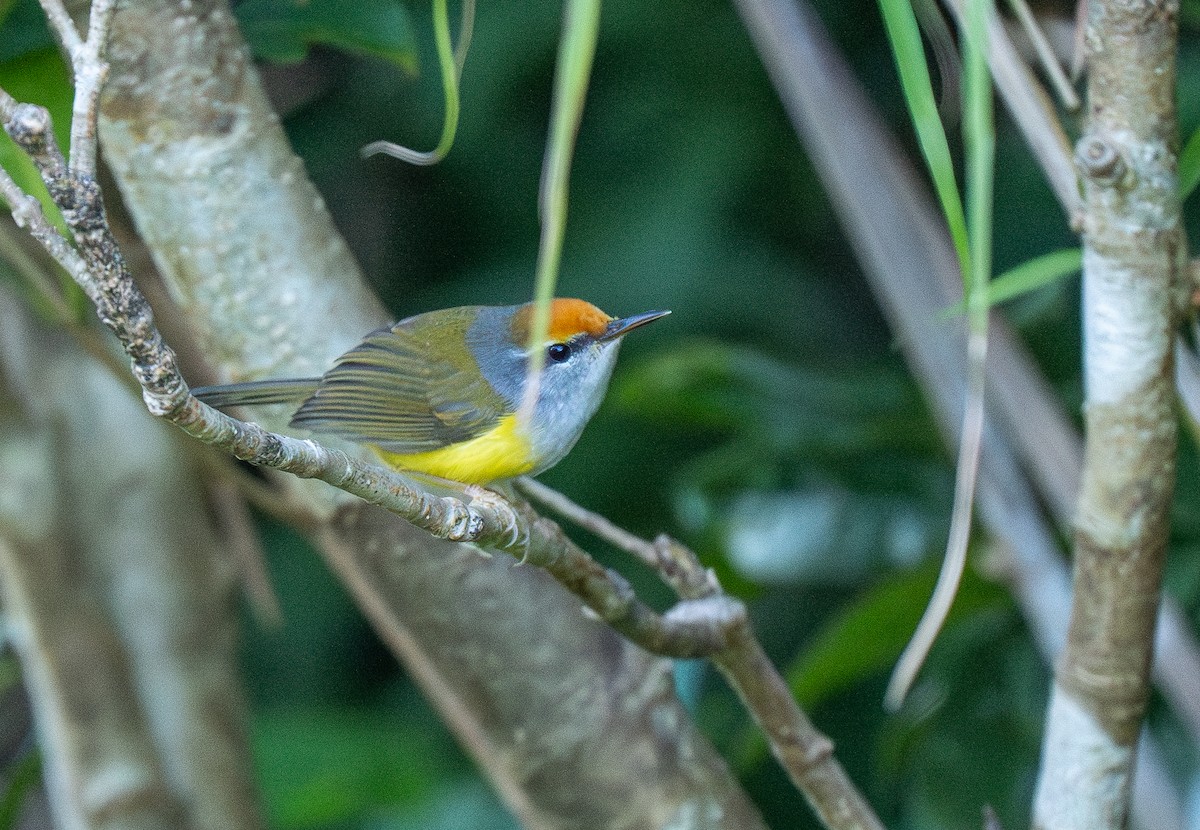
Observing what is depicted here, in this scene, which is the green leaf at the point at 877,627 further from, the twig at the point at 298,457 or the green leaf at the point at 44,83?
the green leaf at the point at 44,83

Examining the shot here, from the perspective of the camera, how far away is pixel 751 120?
3.08 m

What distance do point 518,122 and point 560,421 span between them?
1568 millimetres

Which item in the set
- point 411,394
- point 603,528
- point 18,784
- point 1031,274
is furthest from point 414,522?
point 18,784

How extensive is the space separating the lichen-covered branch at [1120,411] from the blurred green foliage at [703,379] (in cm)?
68

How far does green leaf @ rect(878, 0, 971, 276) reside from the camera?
865mm

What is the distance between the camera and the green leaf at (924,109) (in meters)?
0.87

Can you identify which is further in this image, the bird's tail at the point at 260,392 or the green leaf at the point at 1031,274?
the bird's tail at the point at 260,392

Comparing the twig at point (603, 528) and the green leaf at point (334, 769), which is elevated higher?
the twig at point (603, 528)

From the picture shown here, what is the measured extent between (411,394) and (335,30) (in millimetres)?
544

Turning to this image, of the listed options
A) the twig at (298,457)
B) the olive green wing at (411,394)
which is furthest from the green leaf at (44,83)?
the twig at (298,457)

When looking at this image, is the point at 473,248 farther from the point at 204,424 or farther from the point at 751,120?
the point at 204,424

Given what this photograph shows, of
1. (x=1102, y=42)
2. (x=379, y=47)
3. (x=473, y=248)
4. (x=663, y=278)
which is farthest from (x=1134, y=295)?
(x=473, y=248)

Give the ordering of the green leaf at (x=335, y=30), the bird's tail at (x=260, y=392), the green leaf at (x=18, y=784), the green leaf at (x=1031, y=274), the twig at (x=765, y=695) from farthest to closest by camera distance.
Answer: the green leaf at (x=18, y=784) < the green leaf at (x=335, y=30) < the bird's tail at (x=260, y=392) < the twig at (x=765, y=695) < the green leaf at (x=1031, y=274)

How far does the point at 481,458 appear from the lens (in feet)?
5.87
